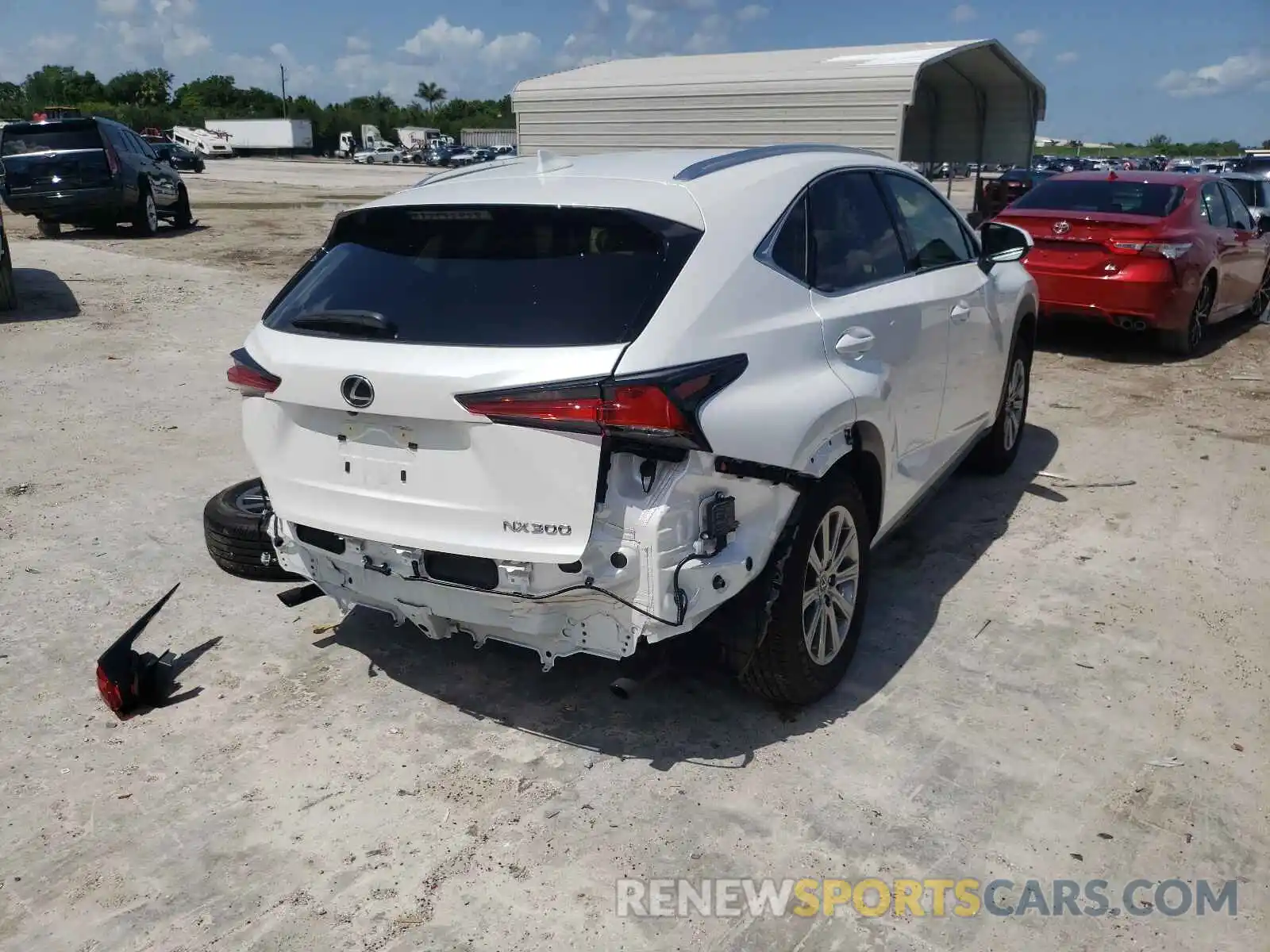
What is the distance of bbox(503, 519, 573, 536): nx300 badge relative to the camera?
2926mm

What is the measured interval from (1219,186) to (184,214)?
633 inches

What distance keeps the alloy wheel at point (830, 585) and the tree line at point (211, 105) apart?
81823 millimetres

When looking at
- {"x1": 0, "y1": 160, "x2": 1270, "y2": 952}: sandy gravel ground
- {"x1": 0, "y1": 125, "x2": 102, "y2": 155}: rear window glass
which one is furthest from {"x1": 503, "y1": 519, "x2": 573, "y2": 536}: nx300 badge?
{"x1": 0, "y1": 125, "x2": 102, "y2": 155}: rear window glass

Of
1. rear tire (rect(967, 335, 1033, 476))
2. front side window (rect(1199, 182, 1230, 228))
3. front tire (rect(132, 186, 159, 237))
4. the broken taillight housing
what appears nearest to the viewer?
the broken taillight housing

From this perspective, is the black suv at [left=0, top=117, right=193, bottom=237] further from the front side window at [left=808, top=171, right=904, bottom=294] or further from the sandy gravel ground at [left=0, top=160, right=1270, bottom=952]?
the front side window at [left=808, top=171, right=904, bottom=294]

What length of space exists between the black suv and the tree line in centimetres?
6634

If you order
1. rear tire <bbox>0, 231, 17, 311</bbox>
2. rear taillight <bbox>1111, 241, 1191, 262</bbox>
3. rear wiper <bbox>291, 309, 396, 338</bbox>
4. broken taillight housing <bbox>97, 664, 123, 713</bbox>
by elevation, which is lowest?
broken taillight housing <bbox>97, 664, 123, 713</bbox>

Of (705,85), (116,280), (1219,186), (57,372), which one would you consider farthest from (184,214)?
(1219,186)

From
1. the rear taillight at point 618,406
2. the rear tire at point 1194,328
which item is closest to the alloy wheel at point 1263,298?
the rear tire at point 1194,328

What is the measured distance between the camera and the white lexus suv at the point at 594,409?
9.53 feet

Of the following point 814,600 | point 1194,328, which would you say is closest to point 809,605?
point 814,600

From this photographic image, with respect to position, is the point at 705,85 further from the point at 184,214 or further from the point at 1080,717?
the point at 1080,717

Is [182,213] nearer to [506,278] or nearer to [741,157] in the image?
[741,157]

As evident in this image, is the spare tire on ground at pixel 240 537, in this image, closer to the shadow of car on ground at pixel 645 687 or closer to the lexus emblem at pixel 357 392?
the shadow of car on ground at pixel 645 687
